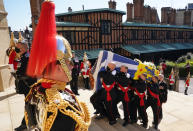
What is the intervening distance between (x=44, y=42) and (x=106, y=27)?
15050 millimetres

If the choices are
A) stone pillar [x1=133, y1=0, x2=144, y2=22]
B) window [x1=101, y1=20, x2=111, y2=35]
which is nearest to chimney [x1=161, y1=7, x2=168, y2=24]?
stone pillar [x1=133, y1=0, x2=144, y2=22]

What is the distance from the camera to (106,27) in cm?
1570

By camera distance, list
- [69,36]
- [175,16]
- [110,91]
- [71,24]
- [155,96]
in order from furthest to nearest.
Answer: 1. [175,16]
2. [69,36]
3. [71,24]
4. [110,91]
5. [155,96]

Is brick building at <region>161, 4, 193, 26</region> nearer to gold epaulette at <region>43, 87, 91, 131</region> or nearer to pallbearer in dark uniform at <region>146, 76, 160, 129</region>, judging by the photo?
pallbearer in dark uniform at <region>146, 76, 160, 129</region>

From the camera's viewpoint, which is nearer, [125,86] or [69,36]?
[125,86]

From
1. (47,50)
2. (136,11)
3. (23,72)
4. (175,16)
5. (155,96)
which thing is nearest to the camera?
(47,50)

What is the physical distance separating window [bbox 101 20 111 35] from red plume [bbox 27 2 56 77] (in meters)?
14.6

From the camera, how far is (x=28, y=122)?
5.75ft

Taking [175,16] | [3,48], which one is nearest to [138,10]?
[175,16]

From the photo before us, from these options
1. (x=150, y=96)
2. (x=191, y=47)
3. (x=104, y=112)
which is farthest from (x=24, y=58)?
(x=191, y=47)

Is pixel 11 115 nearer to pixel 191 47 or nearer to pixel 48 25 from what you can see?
pixel 48 25

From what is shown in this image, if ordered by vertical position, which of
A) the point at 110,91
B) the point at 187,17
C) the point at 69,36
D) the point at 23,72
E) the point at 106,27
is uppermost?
the point at 187,17

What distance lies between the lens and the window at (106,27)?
608 inches

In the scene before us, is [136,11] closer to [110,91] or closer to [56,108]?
[110,91]
